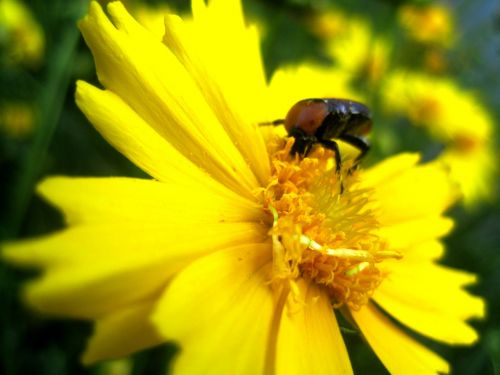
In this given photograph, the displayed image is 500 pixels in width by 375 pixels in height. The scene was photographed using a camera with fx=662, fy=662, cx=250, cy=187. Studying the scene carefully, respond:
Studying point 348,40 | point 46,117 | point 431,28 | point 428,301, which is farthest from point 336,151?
point 431,28

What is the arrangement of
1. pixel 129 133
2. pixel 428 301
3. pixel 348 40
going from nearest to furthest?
pixel 129 133
pixel 428 301
pixel 348 40

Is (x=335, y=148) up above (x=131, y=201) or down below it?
above

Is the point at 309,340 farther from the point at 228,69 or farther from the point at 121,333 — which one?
the point at 228,69

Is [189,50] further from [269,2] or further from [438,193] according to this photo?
[269,2]

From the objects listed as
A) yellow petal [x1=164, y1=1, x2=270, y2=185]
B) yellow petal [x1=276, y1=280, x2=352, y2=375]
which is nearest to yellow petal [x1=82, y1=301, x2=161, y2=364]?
yellow petal [x1=276, y1=280, x2=352, y2=375]

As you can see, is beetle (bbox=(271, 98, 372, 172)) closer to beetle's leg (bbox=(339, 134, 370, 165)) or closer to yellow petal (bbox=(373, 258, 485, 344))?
beetle's leg (bbox=(339, 134, 370, 165))

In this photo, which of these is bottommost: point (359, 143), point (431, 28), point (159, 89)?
point (159, 89)
